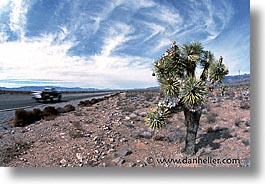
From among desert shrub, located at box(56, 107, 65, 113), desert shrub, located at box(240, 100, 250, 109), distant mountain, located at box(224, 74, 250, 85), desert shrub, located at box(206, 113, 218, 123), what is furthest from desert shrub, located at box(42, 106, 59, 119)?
desert shrub, located at box(240, 100, 250, 109)

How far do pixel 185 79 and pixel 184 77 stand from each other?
3 cm

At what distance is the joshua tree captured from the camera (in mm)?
3605

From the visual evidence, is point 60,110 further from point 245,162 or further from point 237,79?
point 245,162

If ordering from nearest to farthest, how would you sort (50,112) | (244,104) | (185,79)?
(185,79), (244,104), (50,112)

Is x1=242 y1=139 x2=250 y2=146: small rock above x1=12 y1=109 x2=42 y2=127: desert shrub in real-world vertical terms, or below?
below

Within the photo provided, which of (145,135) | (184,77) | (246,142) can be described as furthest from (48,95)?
(246,142)

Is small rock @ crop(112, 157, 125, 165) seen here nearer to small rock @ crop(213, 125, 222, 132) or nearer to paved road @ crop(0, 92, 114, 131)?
paved road @ crop(0, 92, 114, 131)

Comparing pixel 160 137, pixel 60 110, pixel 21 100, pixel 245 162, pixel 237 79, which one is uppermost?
pixel 237 79

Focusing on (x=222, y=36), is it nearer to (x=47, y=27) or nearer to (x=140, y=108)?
(x=140, y=108)

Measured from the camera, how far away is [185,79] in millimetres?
3641

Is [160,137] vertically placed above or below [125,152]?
above

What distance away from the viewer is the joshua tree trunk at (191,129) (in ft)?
12.4

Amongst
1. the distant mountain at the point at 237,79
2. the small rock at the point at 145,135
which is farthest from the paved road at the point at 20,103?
the distant mountain at the point at 237,79

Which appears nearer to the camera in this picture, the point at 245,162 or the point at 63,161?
the point at 245,162
